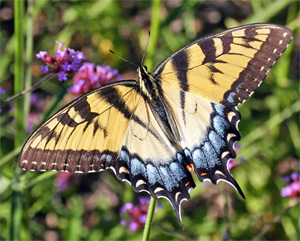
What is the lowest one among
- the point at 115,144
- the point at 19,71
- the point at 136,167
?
the point at 136,167

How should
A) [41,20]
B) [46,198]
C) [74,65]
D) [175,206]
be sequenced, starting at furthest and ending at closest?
[41,20]
[46,198]
[74,65]
[175,206]

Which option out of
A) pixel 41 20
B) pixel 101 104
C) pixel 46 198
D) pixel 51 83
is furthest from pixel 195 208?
pixel 41 20

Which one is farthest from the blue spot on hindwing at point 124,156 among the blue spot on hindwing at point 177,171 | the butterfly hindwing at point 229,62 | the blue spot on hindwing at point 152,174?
the butterfly hindwing at point 229,62

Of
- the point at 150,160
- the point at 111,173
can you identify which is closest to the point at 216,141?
the point at 150,160

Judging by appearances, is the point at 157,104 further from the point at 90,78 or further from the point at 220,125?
the point at 90,78

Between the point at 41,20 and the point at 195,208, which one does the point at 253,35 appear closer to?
the point at 195,208

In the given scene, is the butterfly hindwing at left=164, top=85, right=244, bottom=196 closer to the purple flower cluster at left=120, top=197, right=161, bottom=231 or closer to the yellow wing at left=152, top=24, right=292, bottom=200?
the yellow wing at left=152, top=24, right=292, bottom=200
